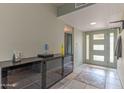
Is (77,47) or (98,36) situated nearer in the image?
(77,47)

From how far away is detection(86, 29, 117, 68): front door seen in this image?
16.8 ft

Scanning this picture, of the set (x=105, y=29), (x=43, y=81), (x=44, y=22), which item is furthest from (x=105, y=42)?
(x=43, y=81)

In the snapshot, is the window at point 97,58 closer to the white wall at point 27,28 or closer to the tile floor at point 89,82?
the tile floor at point 89,82

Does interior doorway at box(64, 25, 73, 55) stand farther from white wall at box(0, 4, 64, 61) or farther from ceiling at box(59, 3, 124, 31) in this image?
ceiling at box(59, 3, 124, 31)

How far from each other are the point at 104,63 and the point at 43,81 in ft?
13.4

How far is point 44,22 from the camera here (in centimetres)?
304

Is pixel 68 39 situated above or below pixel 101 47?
above

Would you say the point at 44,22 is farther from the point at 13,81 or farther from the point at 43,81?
the point at 13,81

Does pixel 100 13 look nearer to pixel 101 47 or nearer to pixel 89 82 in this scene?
pixel 89 82

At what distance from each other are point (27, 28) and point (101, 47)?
→ 4.21 metres

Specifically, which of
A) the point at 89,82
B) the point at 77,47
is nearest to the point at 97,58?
the point at 77,47

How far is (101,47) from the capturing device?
5.48m

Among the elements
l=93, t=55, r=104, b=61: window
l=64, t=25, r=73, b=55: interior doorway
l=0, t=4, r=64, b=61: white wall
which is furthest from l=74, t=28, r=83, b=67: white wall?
l=0, t=4, r=64, b=61: white wall
